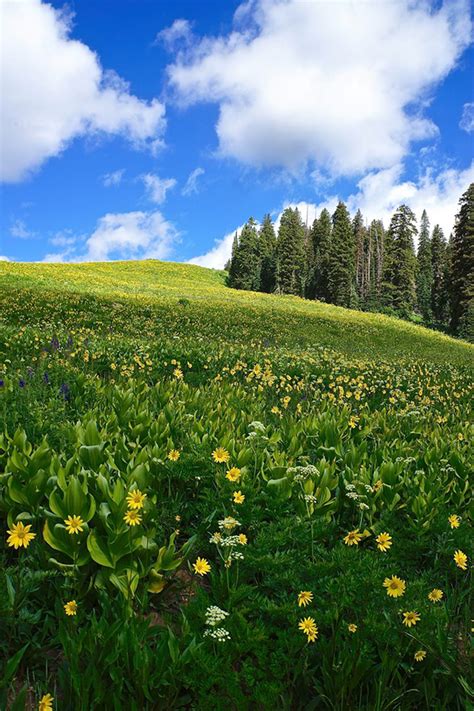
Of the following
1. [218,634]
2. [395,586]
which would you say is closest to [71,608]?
[218,634]

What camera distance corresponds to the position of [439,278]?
250ft

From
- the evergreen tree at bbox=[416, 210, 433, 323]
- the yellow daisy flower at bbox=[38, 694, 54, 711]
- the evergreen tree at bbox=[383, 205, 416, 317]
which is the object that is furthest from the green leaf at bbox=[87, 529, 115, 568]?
the evergreen tree at bbox=[416, 210, 433, 323]

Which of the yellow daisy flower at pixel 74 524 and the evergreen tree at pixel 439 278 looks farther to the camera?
the evergreen tree at pixel 439 278

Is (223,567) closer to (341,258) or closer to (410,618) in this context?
(410,618)

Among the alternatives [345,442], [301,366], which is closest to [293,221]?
[301,366]

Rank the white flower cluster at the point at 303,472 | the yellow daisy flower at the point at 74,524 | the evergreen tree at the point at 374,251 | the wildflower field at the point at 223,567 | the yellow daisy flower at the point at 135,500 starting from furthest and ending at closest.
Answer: the evergreen tree at the point at 374,251, the white flower cluster at the point at 303,472, the yellow daisy flower at the point at 135,500, the yellow daisy flower at the point at 74,524, the wildflower field at the point at 223,567

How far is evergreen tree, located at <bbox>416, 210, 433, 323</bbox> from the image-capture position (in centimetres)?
8562

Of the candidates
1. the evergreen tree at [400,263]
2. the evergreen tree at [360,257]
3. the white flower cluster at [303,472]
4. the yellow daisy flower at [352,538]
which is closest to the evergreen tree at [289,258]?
the evergreen tree at [400,263]

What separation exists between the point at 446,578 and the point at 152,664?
1810mm

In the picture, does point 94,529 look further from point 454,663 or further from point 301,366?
point 301,366

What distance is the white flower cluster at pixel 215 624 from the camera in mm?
2068

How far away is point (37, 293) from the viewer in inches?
803

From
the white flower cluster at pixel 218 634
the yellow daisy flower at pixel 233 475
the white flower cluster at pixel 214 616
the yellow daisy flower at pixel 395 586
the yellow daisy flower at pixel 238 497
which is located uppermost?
the yellow daisy flower at pixel 233 475

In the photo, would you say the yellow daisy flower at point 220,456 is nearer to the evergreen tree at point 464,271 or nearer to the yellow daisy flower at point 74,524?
the yellow daisy flower at point 74,524
